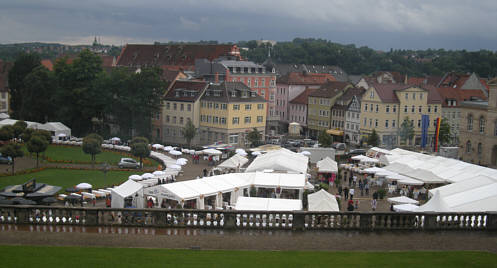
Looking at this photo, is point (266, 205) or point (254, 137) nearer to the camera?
point (266, 205)

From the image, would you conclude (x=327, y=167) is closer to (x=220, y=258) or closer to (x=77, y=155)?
(x=77, y=155)

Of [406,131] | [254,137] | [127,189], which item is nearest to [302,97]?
[406,131]

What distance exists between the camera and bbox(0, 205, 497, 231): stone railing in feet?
55.6

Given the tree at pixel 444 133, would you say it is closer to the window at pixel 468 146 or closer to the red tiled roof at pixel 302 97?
the window at pixel 468 146

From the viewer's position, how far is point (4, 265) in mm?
14008

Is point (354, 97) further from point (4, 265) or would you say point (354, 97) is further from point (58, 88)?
point (4, 265)

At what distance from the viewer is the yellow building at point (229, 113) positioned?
70.6m

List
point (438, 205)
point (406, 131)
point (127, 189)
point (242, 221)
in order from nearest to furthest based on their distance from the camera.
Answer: point (242, 221) → point (438, 205) → point (127, 189) → point (406, 131)

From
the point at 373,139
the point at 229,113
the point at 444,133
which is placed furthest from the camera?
the point at 444,133

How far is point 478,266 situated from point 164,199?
20.6 m

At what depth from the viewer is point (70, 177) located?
45.3 m

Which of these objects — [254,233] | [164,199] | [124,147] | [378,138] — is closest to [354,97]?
[378,138]

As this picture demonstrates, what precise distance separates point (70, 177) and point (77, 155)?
527 inches

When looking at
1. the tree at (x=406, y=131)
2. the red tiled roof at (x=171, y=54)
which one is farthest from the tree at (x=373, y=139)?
the red tiled roof at (x=171, y=54)
